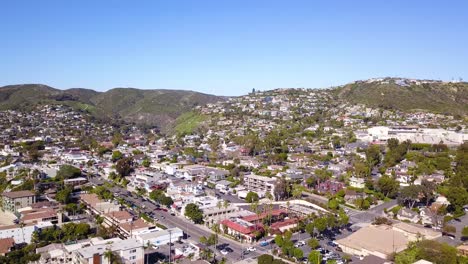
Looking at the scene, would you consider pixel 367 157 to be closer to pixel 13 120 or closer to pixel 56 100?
pixel 13 120

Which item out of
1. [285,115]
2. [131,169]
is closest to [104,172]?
[131,169]

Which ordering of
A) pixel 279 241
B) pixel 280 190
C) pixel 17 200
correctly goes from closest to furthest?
pixel 279 241 < pixel 17 200 < pixel 280 190

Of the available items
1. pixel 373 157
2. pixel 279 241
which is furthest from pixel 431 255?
pixel 373 157

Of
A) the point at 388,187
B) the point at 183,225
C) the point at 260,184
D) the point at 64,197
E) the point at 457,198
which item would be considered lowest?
the point at 183,225

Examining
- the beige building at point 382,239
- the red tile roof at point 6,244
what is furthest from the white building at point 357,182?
the red tile roof at point 6,244

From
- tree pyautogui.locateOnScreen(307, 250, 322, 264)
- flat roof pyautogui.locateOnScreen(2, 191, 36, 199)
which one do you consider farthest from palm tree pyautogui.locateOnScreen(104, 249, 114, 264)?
flat roof pyautogui.locateOnScreen(2, 191, 36, 199)

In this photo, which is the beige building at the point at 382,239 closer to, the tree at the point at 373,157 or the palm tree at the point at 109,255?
the palm tree at the point at 109,255

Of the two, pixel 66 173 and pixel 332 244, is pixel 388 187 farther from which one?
pixel 66 173
